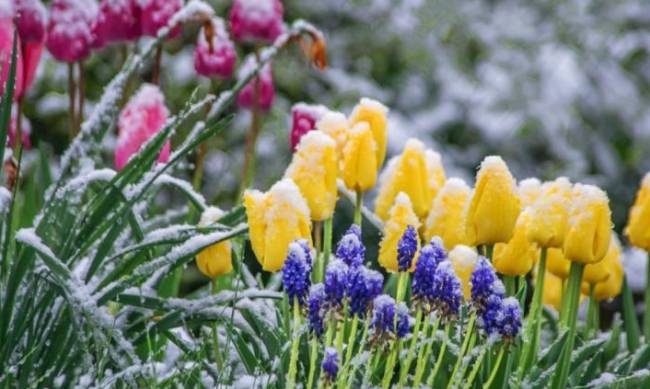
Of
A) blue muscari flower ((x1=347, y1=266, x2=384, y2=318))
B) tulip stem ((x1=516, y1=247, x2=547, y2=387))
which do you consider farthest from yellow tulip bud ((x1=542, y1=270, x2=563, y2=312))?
blue muscari flower ((x1=347, y1=266, x2=384, y2=318))

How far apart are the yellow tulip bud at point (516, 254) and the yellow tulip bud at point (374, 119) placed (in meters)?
0.25

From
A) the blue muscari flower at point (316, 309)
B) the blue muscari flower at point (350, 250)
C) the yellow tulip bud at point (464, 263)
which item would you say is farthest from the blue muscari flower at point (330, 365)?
the yellow tulip bud at point (464, 263)

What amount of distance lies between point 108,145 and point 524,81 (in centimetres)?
175

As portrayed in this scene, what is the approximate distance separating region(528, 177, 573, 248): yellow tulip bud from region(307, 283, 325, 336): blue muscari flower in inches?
19.7

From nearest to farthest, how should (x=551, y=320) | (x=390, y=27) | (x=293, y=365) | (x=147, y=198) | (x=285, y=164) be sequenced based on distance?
(x=293, y=365) → (x=147, y=198) → (x=551, y=320) → (x=285, y=164) → (x=390, y=27)

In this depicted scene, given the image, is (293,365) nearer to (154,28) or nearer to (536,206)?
(536,206)

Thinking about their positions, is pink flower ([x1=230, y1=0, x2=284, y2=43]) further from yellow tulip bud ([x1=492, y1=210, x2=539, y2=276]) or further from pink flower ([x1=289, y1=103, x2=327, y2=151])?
yellow tulip bud ([x1=492, y1=210, x2=539, y2=276])

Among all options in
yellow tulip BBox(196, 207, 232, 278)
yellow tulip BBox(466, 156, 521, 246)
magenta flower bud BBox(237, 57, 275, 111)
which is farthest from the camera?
magenta flower bud BBox(237, 57, 275, 111)

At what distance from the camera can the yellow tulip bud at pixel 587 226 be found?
71.9 inches

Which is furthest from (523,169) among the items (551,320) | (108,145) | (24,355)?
(24,355)

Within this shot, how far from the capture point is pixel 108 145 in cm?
508

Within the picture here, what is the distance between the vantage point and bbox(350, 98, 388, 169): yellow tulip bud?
2025 millimetres

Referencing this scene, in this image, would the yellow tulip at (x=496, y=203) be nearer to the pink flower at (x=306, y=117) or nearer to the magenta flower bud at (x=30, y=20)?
the pink flower at (x=306, y=117)

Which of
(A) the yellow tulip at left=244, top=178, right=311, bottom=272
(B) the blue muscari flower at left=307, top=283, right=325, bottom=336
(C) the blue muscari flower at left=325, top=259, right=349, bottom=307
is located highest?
(A) the yellow tulip at left=244, top=178, right=311, bottom=272
